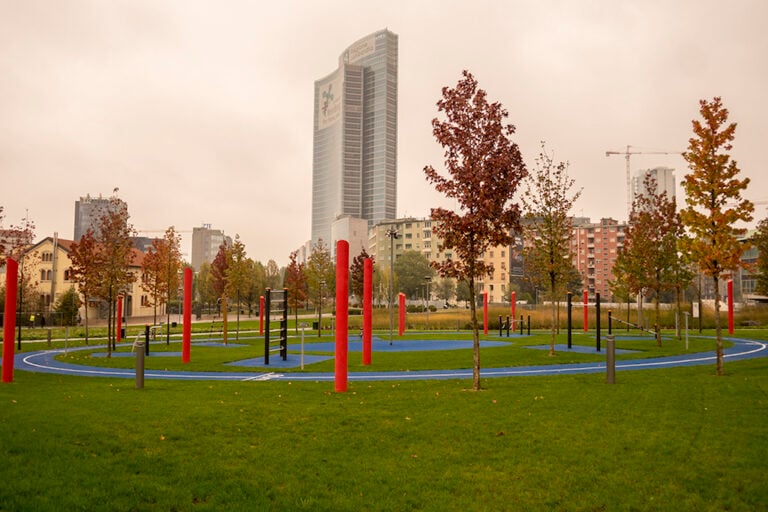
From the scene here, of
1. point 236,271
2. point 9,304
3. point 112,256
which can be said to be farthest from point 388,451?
point 236,271

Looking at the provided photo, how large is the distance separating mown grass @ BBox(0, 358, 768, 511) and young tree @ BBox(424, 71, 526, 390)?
4.32 metres

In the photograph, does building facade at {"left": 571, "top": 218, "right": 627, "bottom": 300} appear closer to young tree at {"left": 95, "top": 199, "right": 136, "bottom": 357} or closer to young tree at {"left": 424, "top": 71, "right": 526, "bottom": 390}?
young tree at {"left": 95, "top": 199, "right": 136, "bottom": 357}

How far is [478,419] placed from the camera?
10234 mm

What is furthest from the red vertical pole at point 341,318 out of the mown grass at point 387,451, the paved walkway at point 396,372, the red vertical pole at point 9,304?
the red vertical pole at point 9,304

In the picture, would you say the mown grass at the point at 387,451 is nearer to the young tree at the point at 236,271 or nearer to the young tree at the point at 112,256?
the young tree at the point at 112,256

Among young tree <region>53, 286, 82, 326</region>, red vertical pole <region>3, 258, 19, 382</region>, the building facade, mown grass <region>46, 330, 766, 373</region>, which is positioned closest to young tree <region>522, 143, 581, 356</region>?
mown grass <region>46, 330, 766, 373</region>

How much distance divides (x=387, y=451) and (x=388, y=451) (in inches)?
0.6

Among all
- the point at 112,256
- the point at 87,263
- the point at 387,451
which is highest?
the point at 112,256

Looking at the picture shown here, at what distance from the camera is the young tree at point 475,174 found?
14641 millimetres

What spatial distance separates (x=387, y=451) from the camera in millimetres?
8414

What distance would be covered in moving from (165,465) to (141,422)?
7.67 feet

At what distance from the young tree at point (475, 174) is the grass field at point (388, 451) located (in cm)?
428

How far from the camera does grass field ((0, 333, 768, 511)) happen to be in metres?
6.63

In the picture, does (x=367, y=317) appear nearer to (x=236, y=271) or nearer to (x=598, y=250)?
(x=236, y=271)
